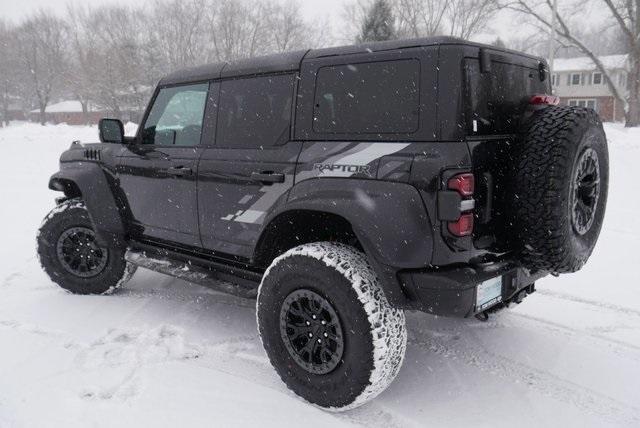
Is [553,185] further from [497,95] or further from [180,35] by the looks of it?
[180,35]

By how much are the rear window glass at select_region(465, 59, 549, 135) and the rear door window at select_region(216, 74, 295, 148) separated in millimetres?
1118

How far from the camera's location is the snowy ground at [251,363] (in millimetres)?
2760

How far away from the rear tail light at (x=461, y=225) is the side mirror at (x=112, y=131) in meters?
2.90

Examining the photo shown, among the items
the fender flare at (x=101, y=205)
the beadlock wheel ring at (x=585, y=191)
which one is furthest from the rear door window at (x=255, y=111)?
the beadlock wheel ring at (x=585, y=191)

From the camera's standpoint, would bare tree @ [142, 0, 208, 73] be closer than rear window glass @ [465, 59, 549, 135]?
No

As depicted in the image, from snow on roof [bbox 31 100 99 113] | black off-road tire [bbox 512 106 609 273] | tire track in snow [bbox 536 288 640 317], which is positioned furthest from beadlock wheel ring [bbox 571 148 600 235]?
snow on roof [bbox 31 100 99 113]

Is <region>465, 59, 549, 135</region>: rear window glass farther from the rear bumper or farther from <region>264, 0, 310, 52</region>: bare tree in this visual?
<region>264, 0, 310, 52</region>: bare tree

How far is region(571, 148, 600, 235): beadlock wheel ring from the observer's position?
266cm

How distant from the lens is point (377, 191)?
255 centimetres

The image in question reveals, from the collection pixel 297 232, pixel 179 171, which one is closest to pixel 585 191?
pixel 297 232

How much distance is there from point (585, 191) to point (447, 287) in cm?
112

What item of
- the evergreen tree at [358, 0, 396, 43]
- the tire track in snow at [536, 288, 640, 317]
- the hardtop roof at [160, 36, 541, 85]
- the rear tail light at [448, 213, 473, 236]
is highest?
the evergreen tree at [358, 0, 396, 43]

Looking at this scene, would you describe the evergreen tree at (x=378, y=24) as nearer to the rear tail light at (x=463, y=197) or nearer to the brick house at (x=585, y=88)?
the brick house at (x=585, y=88)

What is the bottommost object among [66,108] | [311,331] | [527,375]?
[527,375]
